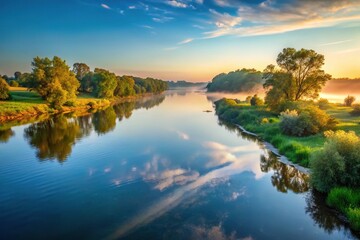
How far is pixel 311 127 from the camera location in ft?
111

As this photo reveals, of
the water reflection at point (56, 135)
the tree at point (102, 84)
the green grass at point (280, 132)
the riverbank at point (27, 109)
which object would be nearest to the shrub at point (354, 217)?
the green grass at point (280, 132)

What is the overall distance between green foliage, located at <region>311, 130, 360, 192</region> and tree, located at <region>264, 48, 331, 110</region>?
3394cm

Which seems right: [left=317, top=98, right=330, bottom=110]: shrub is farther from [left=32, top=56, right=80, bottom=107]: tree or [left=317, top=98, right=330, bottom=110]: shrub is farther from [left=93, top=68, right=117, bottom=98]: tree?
[left=93, top=68, right=117, bottom=98]: tree

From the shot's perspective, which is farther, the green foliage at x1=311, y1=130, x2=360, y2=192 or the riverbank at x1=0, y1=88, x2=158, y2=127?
the riverbank at x1=0, y1=88, x2=158, y2=127

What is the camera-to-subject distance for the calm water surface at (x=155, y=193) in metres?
15.3

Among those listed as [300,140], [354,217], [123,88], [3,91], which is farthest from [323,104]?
[123,88]

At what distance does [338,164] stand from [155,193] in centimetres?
1257

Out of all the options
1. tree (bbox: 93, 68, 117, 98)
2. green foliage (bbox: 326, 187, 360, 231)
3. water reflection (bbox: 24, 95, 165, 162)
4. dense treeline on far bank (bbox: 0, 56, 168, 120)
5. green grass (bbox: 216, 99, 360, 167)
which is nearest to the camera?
green foliage (bbox: 326, 187, 360, 231)

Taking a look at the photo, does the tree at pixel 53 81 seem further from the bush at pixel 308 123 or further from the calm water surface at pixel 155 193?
the bush at pixel 308 123

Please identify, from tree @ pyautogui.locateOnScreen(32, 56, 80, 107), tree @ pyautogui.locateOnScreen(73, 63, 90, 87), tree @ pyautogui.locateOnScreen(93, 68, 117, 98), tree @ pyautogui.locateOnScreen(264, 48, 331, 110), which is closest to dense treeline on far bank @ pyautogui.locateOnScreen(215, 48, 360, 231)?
tree @ pyautogui.locateOnScreen(264, 48, 331, 110)

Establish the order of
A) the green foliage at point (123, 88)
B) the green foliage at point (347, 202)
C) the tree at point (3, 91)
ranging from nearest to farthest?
the green foliage at point (347, 202), the tree at point (3, 91), the green foliage at point (123, 88)

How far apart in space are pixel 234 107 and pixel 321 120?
1246 inches

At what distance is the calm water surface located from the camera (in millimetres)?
15305

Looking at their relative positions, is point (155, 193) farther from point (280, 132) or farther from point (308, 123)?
point (280, 132)
